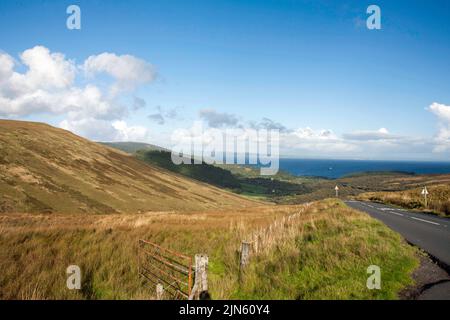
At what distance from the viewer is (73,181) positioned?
49312mm

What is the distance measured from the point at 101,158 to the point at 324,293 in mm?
73666

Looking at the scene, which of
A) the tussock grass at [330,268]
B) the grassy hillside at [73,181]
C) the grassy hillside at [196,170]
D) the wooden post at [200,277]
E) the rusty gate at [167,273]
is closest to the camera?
the tussock grass at [330,268]

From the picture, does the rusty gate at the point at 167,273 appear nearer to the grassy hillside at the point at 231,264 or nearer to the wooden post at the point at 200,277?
the grassy hillside at the point at 231,264

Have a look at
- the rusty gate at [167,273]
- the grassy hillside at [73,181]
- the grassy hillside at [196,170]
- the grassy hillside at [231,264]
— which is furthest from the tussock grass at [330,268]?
→ the grassy hillside at [196,170]

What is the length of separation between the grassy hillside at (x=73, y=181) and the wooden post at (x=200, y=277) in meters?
34.6

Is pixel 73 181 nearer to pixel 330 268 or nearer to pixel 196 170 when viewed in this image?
pixel 330 268

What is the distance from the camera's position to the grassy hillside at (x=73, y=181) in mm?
38938

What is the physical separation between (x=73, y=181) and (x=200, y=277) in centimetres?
4899

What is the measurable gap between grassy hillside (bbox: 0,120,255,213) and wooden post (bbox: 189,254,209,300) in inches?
1362

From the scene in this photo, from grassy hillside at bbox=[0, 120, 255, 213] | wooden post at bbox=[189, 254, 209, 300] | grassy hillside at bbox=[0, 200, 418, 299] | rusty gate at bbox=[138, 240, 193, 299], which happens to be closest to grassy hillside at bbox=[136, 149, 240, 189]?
grassy hillside at bbox=[0, 120, 255, 213]
